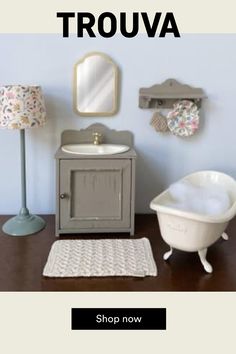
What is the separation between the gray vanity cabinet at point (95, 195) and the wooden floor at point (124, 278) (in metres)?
0.08

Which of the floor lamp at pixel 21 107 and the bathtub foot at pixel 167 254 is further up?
the floor lamp at pixel 21 107

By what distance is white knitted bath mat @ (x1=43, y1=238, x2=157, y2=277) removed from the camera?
1.96 meters

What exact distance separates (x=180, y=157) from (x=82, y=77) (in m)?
0.88

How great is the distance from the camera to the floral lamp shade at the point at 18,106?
7.27 feet

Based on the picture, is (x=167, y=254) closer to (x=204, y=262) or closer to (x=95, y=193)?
(x=204, y=262)

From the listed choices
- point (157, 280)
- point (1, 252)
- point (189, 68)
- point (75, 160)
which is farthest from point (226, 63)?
point (1, 252)

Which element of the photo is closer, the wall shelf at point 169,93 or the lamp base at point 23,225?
the lamp base at point 23,225

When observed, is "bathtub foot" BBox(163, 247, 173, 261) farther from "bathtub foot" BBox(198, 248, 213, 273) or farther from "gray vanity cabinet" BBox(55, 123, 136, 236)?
"gray vanity cabinet" BBox(55, 123, 136, 236)

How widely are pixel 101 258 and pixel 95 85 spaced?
1167mm

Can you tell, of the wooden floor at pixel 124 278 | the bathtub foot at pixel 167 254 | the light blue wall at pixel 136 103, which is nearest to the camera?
the wooden floor at pixel 124 278

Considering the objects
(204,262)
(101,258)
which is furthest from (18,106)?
(204,262)

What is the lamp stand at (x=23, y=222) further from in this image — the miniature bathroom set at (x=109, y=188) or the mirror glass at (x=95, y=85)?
the mirror glass at (x=95, y=85)

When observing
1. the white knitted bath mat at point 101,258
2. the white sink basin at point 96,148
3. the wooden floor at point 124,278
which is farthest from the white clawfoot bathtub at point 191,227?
the white sink basin at point 96,148

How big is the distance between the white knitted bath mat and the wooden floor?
0.04 m
